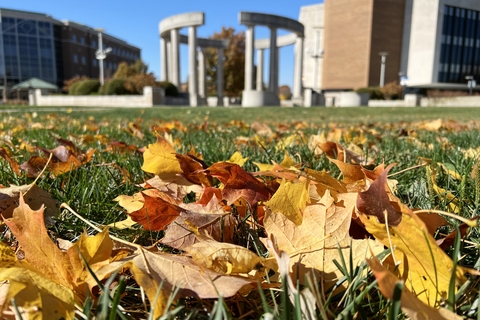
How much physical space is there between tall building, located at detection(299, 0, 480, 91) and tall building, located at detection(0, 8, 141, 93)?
3339 centimetres

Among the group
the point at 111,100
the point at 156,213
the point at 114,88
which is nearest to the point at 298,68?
the point at 114,88

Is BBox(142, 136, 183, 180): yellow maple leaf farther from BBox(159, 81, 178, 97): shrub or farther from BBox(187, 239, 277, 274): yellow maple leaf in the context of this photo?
BBox(159, 81, 178, 97): shrub

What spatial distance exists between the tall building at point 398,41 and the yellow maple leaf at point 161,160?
42.9 meters

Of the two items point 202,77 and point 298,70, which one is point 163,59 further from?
point 298,70

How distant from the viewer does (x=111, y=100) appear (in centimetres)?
2238

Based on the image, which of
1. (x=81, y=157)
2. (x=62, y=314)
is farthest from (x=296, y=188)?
(x=81, y=157)

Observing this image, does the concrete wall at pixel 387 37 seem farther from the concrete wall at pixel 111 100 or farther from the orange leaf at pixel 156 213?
the orange leaf at pixel 156 213

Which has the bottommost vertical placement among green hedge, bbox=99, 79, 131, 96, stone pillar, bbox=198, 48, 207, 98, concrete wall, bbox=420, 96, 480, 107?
concrete wall, bbox=420, 96, 480, 107

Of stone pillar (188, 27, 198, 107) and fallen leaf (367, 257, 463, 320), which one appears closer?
fallen leaf (367, 257, 463, 320)

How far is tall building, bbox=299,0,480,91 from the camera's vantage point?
4169cm

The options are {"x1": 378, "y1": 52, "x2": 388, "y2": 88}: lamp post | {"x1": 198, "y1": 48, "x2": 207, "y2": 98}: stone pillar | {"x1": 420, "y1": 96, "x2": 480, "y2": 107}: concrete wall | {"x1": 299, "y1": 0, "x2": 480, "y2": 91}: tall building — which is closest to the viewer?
{"x1": 420, "y1": 96, "x2": 480, "y2": 107}: concrete wall

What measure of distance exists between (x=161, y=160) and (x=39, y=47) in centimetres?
6224

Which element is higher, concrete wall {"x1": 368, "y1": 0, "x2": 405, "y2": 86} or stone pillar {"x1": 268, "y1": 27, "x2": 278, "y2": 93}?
concrete wall {"x1": 368, "y1": 0, "x2": 405, "y2": 86}

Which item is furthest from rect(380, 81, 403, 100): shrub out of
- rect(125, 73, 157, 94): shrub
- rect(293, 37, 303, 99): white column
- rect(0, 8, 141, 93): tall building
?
rect(0, 8, 141, 93): tall building
